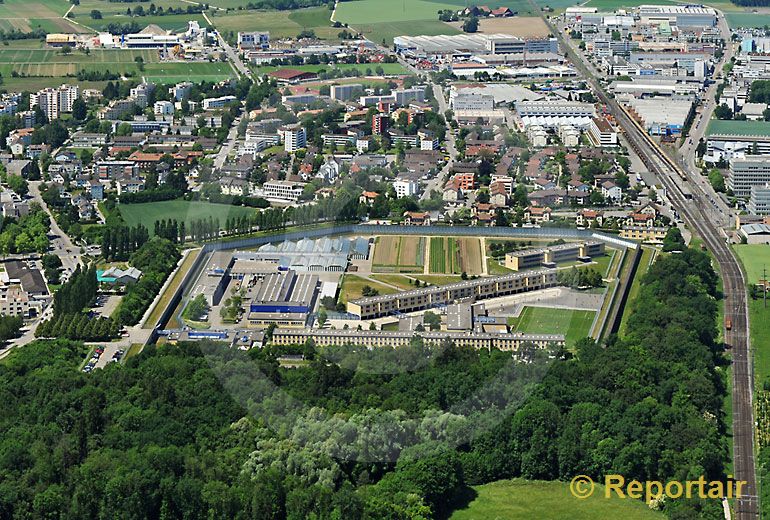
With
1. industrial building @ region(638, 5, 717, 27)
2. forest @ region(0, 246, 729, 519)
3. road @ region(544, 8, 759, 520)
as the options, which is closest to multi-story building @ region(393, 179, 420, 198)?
road @ region(544, 8, 759, 520)

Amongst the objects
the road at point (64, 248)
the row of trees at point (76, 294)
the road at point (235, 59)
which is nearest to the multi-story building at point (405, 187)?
the road at point (64, 248)

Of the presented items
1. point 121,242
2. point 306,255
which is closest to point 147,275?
point 121,242

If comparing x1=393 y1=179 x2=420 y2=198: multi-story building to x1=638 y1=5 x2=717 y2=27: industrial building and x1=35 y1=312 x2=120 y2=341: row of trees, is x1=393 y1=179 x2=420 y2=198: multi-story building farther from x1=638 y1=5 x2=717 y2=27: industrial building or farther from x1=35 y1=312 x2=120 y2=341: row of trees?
x1=638 y1=5 x2=717 y2=27: industrial building

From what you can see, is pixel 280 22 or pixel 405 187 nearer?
pixel 405 187

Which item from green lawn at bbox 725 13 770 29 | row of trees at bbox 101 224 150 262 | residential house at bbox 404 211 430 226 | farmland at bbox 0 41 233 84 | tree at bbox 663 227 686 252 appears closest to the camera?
row of trees at bbox 101 224 150 262

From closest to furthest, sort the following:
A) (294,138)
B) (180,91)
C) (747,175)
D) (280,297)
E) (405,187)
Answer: (280,297) → (405,187) → (747,175) → (294,138) → (180,91)

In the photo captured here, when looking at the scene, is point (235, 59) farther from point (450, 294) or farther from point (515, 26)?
point (450, 294)

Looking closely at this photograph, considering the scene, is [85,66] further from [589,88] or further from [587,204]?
[587,204]
